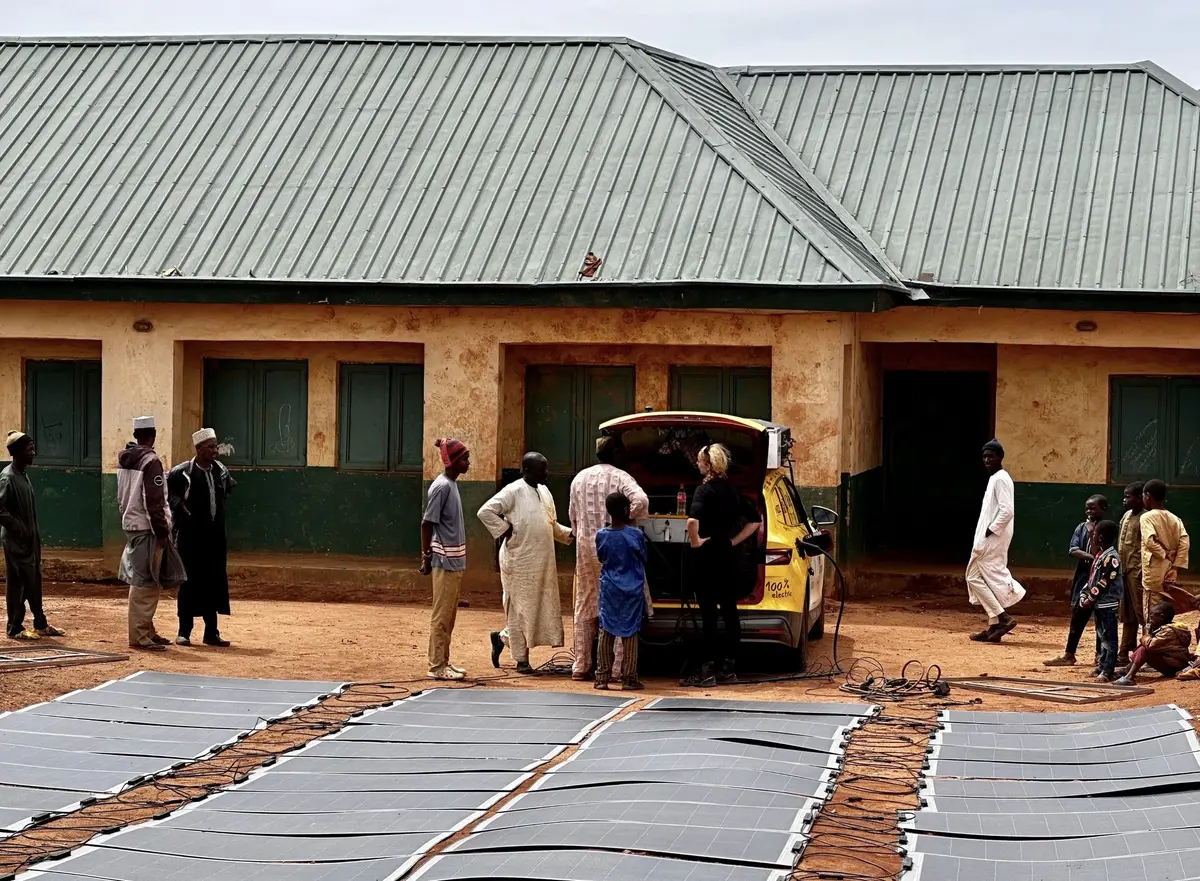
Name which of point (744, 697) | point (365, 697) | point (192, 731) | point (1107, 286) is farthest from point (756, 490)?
point (1107, 286)

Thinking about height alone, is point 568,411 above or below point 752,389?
below

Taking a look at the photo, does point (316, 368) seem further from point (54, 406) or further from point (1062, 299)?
point (1062, 299)

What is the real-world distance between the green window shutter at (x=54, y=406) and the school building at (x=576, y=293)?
0.10 ft

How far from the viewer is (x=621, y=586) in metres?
11.9

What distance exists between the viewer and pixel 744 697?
38.6 feet

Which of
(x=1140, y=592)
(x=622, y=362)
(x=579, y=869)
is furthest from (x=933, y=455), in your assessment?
(x=579, y=869)

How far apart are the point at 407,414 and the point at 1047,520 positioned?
692 cm

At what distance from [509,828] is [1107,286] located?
11599mm

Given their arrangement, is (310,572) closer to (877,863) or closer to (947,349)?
(947,349)

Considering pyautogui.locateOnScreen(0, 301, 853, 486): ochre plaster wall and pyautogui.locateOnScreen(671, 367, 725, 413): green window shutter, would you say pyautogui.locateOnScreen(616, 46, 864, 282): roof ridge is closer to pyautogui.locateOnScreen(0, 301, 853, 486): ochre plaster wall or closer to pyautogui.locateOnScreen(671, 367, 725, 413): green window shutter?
pyautogui.locateOnScreen(0, 301, 853, 486): ochre plaster wall

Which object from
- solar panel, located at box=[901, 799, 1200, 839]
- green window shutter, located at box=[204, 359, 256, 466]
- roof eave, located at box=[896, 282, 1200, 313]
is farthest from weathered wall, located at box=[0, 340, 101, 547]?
solar panel, located at box=[901, 799, 1200, 839]

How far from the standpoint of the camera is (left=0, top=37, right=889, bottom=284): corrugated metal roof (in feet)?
57.3

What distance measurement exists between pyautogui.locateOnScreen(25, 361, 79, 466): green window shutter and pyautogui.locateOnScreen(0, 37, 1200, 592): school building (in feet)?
0.10

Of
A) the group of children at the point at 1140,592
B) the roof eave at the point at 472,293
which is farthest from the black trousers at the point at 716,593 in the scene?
the roof eave at the point at 472,293
